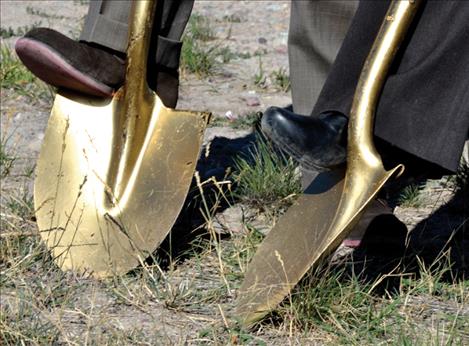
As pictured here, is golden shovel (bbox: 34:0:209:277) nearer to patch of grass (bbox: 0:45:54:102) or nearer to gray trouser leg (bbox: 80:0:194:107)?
gray trouser leg (bbox: 80:0:194:107)

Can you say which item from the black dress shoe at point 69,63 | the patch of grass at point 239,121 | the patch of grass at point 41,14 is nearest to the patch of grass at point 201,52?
the patch of grass at point 239,121

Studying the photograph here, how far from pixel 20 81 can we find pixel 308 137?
222 centimetres

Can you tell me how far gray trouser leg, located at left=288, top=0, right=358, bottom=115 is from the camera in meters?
3.44

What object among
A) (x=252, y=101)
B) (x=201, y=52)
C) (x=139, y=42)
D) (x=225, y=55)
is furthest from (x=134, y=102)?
(x=225, y=55)

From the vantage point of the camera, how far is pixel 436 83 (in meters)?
2.62

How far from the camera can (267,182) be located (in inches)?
137

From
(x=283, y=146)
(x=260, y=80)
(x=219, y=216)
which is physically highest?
(x=283, y=146)

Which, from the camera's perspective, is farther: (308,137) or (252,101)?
(252,101)

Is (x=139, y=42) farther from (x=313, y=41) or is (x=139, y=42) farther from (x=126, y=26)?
(x=313, y=41)

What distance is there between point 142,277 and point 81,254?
20 cm

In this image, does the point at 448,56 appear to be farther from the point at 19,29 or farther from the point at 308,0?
the point at 19,29

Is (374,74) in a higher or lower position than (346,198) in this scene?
higher

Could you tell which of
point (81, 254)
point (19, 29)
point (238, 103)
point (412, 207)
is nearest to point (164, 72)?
point (81, 254)

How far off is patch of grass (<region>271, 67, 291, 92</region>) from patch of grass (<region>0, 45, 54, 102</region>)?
0.93 m
